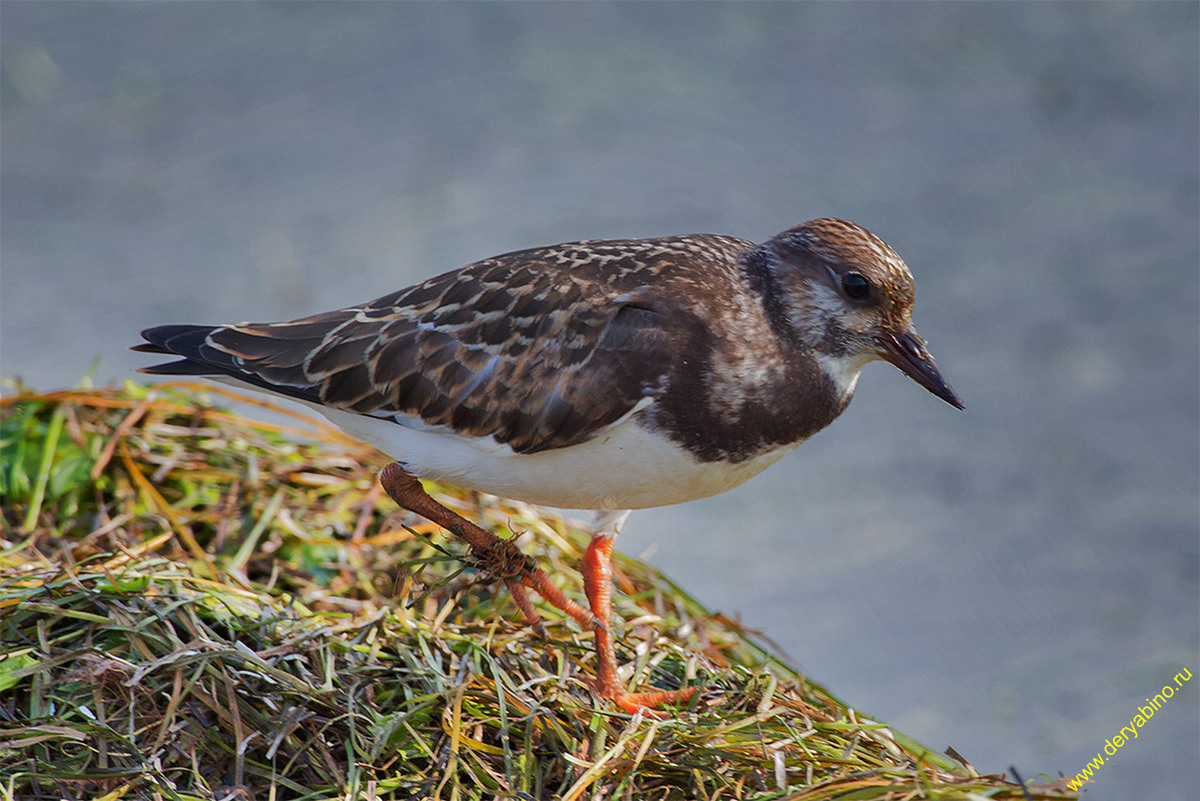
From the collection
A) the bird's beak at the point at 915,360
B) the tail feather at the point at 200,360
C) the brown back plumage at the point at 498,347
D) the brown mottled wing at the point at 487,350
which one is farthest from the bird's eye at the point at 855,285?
the tail feather at the point at 200,360

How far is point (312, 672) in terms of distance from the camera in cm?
265

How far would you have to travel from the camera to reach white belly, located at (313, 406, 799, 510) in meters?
2.62

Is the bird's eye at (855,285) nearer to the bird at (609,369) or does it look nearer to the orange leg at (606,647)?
the bird at (609,369)

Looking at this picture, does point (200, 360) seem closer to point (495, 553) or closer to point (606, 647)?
point (495, 553)

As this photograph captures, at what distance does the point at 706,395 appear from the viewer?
8.48ft

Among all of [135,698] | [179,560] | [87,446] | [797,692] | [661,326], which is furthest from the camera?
[87,446]

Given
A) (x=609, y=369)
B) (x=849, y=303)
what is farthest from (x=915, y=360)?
(x=609, y=369)

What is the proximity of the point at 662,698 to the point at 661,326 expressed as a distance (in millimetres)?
899

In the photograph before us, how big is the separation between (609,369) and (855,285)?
1.98 ft

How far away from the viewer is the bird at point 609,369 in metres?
2.62

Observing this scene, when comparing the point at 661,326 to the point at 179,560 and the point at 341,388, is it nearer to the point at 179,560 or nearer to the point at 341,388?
the point at 341,388

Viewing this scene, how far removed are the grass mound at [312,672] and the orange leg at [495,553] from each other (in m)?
0.07

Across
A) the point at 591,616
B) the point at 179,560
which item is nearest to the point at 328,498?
the point at 179,560

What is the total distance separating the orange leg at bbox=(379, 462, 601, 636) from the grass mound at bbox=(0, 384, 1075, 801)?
7 cm
